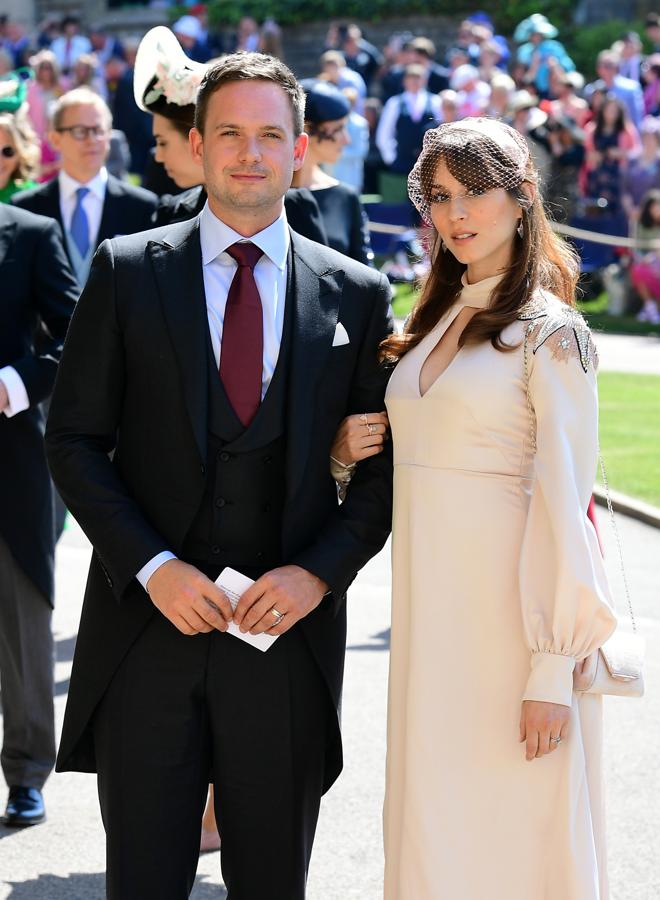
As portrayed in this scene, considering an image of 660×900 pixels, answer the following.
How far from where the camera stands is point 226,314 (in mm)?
3324

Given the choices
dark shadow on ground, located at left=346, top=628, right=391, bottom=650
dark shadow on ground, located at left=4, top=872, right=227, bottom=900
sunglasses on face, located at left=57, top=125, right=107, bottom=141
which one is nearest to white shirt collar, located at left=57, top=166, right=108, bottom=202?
sunglasses on face, located at left=57, top=125, right=107, bottom=141

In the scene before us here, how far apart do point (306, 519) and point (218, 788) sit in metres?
0.67

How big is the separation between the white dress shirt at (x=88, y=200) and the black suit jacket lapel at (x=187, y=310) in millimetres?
3526

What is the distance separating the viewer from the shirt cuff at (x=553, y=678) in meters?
3.20

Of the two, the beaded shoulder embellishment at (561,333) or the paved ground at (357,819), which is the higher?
the beaded shoulder embellishment at (561,333)

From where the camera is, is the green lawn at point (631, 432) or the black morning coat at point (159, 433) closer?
the black morning coat at point (159, 433)

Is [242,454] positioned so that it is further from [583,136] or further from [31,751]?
[583,136]

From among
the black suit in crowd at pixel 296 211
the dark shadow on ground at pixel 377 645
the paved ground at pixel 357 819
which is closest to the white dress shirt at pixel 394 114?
the dark shadow on ground at pixel 377 645

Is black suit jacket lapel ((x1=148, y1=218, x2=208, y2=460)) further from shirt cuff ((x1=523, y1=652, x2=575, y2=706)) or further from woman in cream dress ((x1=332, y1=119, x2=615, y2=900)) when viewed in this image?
shirt cuff ((x1=523, y1=652, x2=575, y2=706))

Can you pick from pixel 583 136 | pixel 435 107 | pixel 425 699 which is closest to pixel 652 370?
pixel 583 136

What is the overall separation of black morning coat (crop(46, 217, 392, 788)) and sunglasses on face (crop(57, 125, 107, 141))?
375cm

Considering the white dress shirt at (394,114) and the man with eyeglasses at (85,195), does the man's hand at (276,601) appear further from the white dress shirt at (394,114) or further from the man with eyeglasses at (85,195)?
the white dress shirt at (394,114)

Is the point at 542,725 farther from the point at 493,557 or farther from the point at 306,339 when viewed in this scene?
the point at 306,339

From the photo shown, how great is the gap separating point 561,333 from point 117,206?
12.6 feet
